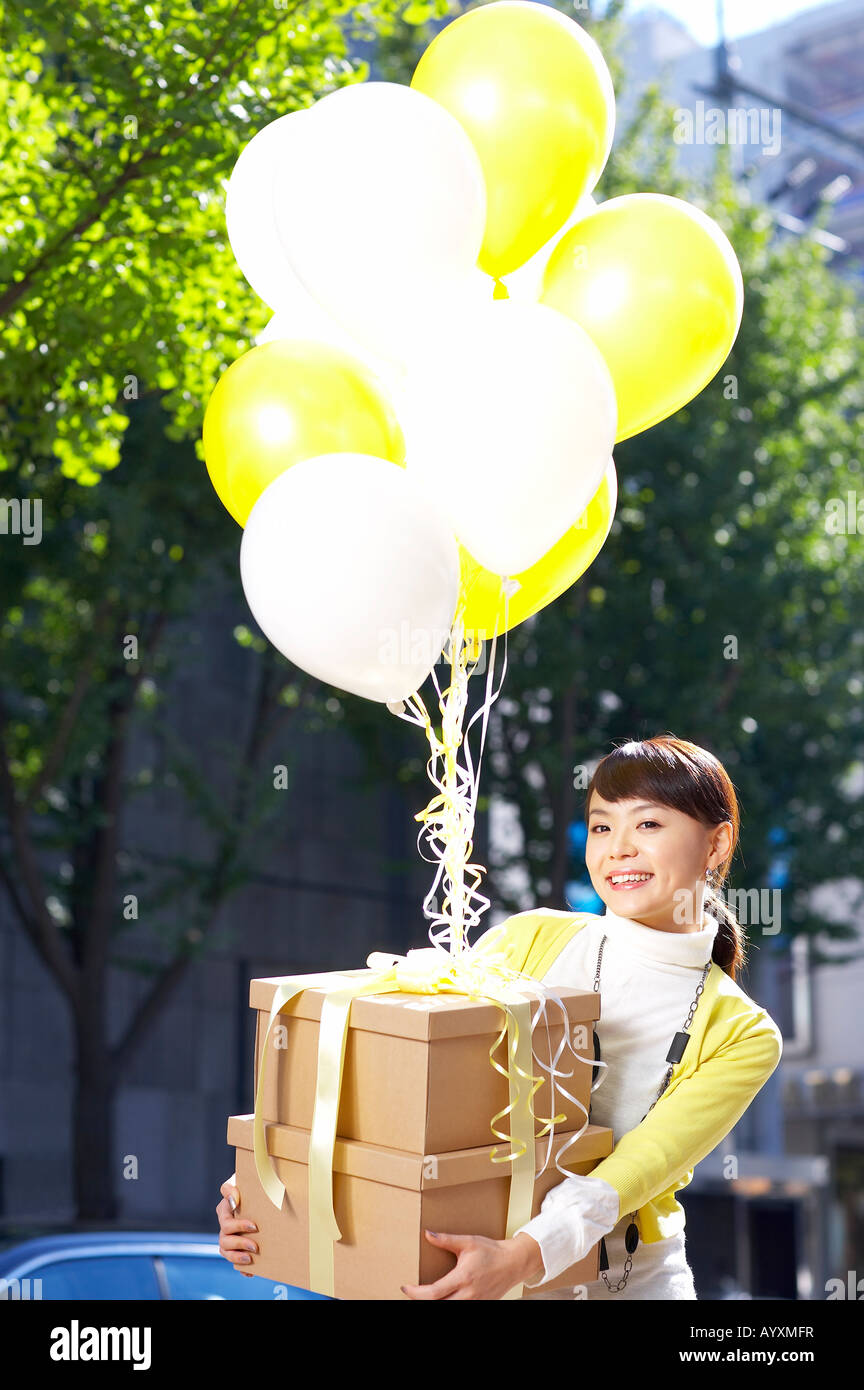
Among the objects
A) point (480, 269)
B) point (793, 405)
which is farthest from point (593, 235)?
point (793, 405)

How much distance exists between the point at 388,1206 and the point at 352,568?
91 cm

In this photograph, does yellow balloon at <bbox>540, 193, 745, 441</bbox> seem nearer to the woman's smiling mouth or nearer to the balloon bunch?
the balloon bunch

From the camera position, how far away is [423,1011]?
72.8 inches

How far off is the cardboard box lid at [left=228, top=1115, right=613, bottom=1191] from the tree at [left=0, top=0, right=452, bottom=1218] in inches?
110

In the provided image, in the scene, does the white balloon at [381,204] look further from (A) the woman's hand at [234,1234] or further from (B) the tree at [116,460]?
(B) the tree at [116,460]

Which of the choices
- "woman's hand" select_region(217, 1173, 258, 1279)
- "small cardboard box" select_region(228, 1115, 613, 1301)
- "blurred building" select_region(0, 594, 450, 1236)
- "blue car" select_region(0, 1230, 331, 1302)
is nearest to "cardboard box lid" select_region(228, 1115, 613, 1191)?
"small cardboard box" select_region(228, 1115, 613, 1301)

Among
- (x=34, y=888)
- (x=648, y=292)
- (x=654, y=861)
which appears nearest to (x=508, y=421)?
(x=648, y=292)

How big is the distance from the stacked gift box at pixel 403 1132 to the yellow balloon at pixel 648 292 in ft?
3.75

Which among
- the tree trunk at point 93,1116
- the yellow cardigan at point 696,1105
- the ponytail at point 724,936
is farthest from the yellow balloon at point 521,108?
the tree trunk at point 93,1116

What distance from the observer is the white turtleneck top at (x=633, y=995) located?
2211 millimetres

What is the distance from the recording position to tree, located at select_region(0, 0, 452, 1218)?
414 cm

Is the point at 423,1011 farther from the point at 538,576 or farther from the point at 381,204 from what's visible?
the point at 381,204

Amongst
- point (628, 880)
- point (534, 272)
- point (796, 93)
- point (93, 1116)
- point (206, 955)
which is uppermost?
point (796, 93)

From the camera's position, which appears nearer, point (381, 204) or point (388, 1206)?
point (388, 1206)
